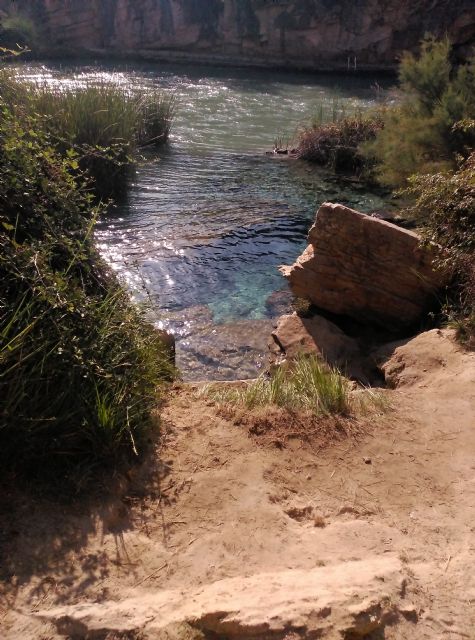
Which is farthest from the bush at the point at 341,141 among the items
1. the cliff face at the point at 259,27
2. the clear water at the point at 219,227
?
the cliff face at the point at 259,27

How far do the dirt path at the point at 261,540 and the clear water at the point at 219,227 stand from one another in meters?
1.86

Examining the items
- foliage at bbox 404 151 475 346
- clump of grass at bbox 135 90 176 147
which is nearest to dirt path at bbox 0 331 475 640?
foliage at bbox 404 151 475 346

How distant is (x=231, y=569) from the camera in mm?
2658

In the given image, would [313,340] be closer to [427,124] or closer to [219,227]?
[219,227]

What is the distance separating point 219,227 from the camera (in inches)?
377

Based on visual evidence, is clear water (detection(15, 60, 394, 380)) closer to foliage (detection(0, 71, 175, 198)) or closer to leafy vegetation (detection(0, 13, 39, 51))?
foliage (detection(0, 71, 175, 198))

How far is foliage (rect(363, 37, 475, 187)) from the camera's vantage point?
9.53m

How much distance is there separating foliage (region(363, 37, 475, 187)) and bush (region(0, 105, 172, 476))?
662 cm

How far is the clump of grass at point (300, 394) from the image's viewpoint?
3.99m

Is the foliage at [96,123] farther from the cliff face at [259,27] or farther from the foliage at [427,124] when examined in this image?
the cliff face at [259,27]

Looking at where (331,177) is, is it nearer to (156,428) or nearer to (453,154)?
(453,154)

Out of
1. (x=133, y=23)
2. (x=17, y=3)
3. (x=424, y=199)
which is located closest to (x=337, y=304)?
(x=424, y=199)

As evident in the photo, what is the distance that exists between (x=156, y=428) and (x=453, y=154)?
749 cm

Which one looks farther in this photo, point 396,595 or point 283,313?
point 283,313
